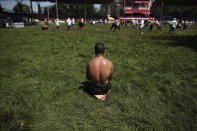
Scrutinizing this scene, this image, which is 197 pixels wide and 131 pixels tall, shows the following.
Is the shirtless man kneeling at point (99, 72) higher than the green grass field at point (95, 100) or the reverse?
higher

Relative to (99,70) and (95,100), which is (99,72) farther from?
(95,100)

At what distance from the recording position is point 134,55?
7.44 meters

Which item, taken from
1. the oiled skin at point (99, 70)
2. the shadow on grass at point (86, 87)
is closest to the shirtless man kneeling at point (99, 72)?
the oiled skin at point (99, 70)

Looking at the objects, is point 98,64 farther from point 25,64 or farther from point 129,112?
point 25,64

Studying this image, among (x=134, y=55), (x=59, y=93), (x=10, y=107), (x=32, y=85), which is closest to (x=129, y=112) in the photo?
(x=59, y=93)

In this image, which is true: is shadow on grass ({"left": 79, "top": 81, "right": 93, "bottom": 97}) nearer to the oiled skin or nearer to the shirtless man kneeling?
the shirtless man kneeling

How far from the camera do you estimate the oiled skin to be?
3.10 meters

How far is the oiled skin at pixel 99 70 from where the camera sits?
310cm

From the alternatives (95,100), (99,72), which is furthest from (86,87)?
(99,72)

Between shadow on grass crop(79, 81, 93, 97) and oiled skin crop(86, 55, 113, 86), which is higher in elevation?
oiled skin crop(86, 55, 113, 86)

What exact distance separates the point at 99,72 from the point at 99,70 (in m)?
0.05

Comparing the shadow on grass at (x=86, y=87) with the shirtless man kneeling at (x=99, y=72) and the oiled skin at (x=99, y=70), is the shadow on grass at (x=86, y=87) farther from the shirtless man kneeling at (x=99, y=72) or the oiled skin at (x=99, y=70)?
the oiled skin at (x=99, y=70)

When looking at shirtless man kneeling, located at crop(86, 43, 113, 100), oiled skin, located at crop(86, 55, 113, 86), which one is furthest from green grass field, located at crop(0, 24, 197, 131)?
oiled skin, located at crop(86, 55, 113, 86)

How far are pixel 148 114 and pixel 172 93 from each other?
1321 millimetres
